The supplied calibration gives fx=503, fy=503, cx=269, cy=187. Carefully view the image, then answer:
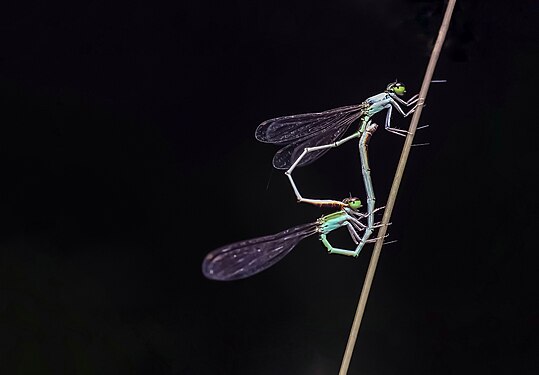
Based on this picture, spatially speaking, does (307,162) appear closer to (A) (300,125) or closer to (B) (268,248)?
(A) (300,125)

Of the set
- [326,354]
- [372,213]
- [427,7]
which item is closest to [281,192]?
[326,354]

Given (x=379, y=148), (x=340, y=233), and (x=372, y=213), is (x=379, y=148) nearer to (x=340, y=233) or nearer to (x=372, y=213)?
(x=340, y=233)

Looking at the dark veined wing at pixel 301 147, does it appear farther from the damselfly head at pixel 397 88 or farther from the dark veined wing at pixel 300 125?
the damselfly head at pixel 397 88

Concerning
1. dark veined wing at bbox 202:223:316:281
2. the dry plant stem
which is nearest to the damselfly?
dark veined wing at bbox 202:223:316:281

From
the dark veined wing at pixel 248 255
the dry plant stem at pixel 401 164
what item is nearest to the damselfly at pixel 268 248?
the dark veined wing at pixel 248 255

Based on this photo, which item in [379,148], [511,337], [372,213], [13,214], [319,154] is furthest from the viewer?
[511,337]

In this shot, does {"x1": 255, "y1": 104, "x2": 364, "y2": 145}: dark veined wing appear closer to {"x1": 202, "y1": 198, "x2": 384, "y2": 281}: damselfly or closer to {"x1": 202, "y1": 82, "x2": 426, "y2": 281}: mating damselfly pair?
{"x1": 202, "y1": 82, "x2": 426, "y2": 281}: mating damselfly pair
